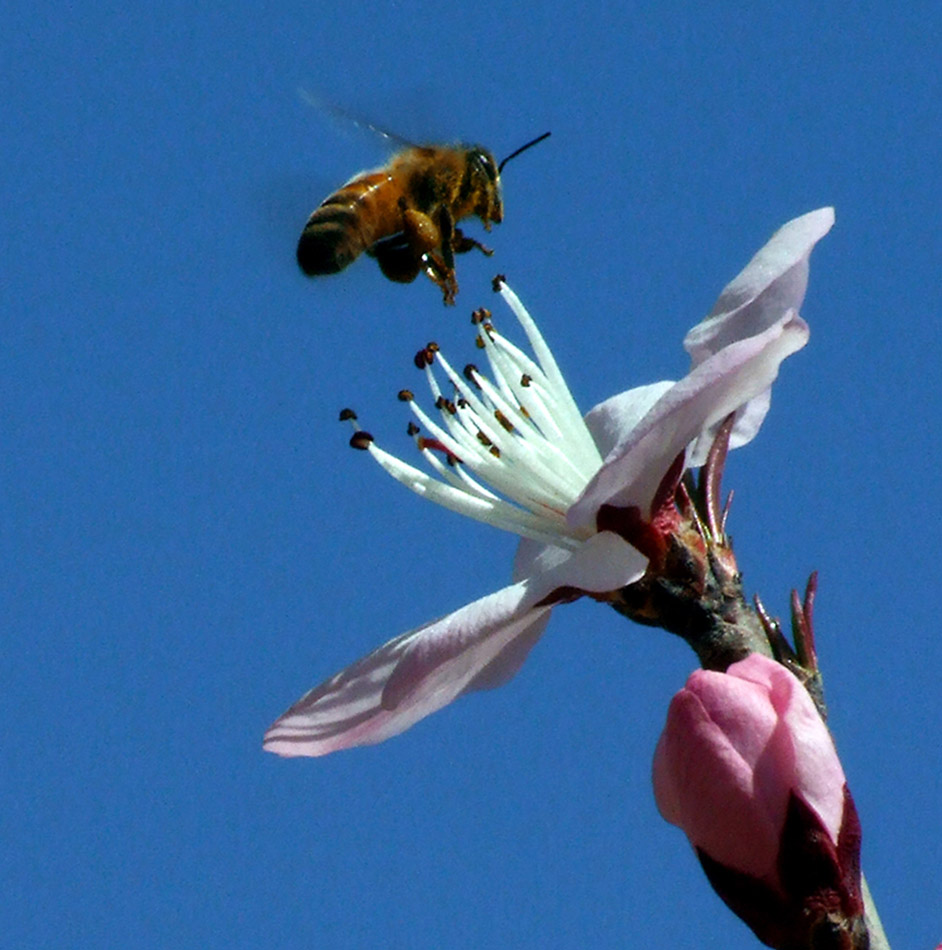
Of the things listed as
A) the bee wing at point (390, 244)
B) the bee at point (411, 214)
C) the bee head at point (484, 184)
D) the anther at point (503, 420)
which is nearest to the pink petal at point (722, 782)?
the anther at point (503, 420)

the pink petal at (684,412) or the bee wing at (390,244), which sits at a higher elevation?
the bee wing at (390,244)

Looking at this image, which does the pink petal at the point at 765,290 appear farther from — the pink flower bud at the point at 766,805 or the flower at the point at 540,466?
the pink flower bud at the point at 766,805

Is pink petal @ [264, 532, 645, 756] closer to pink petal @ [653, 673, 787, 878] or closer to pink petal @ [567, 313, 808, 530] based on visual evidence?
pink petal @ [567, 313, 808, 530]

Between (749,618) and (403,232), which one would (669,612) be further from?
(403,232)

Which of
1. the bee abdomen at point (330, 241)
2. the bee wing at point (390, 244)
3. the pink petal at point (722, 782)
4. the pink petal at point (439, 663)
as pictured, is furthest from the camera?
the bee wing at point (390, 244)

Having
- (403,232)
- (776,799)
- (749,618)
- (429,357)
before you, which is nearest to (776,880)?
(776,799)

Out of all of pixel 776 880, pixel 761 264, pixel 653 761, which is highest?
pixel 761 264

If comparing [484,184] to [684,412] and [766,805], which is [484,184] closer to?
[684,412]

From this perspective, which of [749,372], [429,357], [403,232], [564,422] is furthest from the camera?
[403,232]
